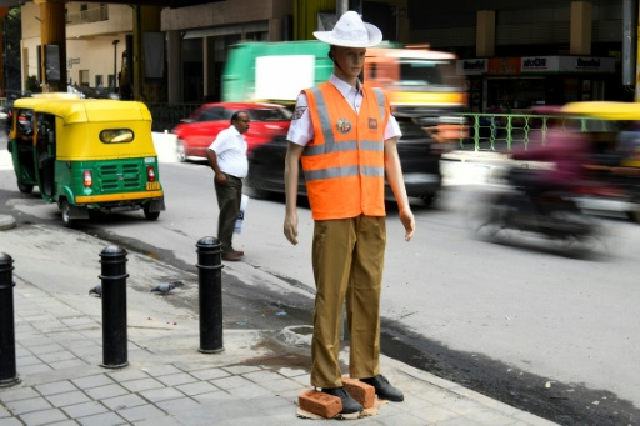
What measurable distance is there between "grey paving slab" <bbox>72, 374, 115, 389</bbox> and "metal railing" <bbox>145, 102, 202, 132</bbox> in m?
38.3

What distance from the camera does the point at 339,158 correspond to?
5.32m

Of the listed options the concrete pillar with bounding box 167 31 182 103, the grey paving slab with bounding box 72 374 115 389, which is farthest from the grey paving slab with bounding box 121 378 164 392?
the concrete pillar with bounding box 167 31 182 103

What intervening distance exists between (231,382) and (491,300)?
144 inches

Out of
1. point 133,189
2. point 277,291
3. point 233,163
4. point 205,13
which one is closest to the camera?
point 277,291

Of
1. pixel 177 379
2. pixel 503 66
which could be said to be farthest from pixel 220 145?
pixel 503 66

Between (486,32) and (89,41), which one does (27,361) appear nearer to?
(486,32)

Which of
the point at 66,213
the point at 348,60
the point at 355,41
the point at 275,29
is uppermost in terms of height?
the point at 275,29

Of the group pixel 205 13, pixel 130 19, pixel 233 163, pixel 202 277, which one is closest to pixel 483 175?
pixel 233 163

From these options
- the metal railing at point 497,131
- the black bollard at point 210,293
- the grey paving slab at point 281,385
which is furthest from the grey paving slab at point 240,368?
the metal railing at point 497,131

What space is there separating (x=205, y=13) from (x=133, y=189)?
99.1 ft

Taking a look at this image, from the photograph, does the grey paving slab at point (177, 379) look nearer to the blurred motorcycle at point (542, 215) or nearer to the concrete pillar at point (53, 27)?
the blurred motorcycle at point (542, 215)

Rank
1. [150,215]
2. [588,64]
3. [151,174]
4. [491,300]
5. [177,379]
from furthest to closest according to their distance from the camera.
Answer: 1. [588,64]
2. [150,215]
3. [151,174]
4. [491,300]
5. [177,379]

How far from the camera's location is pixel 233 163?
Answer: 11086 millimetres

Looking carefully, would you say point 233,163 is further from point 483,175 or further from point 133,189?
point 483,175
